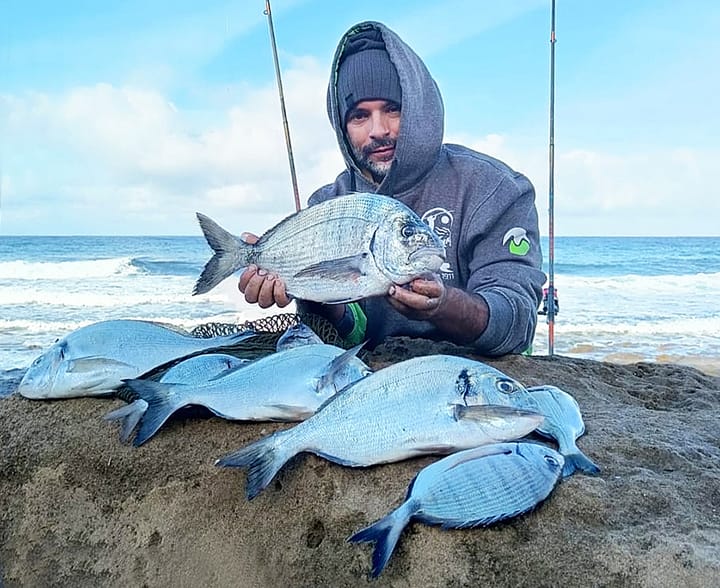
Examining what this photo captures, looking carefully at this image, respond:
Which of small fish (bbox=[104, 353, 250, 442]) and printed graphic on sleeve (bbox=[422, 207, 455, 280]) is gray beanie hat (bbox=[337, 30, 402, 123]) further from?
small fish (bbox=[104, 353, 250, 442])

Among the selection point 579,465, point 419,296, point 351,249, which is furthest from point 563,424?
point 351,249

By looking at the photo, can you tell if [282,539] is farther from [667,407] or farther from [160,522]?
[667,407]

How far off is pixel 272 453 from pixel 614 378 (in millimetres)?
2454

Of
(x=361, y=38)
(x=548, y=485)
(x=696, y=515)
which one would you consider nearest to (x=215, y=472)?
(x=548, y=485)

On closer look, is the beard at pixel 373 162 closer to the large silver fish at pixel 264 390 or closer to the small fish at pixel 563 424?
the large silver fish at pixel 264 390

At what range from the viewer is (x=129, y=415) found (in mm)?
2549

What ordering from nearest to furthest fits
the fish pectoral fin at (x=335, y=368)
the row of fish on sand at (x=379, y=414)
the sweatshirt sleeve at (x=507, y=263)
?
1. the row of fish on sand at (x=379, y=414)
2. the fish pectoral fin at (x=335, y=368)
3. the sweatshirt sleeve at (x=507, y=263)

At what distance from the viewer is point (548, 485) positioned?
1.91 m

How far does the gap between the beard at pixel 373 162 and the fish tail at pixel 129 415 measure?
84.5 inches

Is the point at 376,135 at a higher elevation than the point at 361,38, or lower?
lower

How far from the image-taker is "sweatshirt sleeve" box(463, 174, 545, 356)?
330cm

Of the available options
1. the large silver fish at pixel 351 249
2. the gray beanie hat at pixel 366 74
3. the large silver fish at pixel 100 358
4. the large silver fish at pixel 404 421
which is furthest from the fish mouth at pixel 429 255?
the gray beanie hat at pixel 366 74

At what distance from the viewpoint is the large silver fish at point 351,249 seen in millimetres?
2564

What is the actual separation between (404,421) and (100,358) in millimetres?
1536
